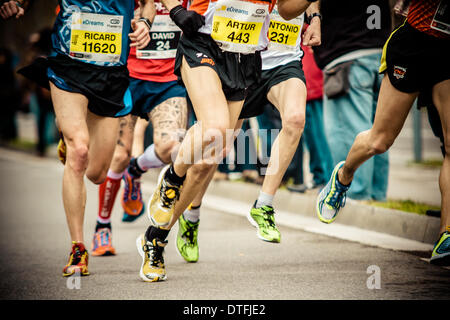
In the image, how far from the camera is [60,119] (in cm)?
527

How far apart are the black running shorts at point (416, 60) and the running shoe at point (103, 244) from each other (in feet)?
8.29

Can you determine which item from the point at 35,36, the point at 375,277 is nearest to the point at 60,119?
the point at 375,277

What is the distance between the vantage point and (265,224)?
5066 mm

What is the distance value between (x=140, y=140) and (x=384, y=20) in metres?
2.77

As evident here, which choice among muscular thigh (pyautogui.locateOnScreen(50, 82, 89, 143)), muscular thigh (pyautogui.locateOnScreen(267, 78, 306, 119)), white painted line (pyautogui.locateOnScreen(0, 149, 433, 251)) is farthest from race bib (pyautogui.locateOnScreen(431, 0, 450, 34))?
muscular thigh (pyautogui.locateOnScreen(50, 82, 89, 143))

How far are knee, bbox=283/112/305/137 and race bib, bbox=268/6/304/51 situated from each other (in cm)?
70

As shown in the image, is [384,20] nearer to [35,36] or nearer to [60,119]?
[60,119]

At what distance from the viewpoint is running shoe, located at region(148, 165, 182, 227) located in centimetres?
491

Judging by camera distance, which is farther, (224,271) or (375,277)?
(224,271)

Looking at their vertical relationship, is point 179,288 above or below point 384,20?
below

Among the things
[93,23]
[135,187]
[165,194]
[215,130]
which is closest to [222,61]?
[215,130]

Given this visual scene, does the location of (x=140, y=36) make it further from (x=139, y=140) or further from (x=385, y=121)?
(x=139, y=140)

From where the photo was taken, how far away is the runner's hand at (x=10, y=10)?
5.17m

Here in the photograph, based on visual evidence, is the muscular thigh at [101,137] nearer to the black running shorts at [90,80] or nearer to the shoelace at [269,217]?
the black running shorts at [90,80]
